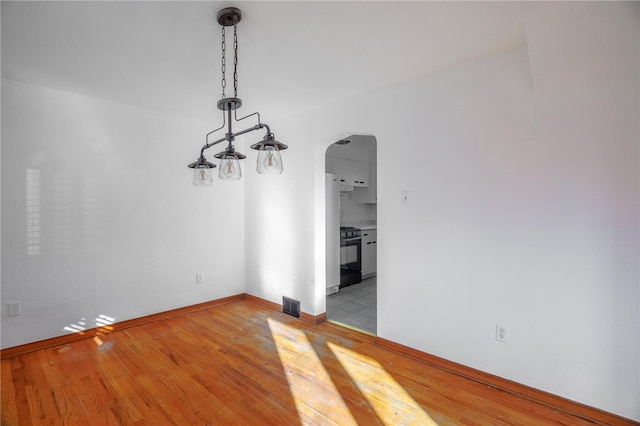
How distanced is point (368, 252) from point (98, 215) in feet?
13.1

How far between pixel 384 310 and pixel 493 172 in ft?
5.17

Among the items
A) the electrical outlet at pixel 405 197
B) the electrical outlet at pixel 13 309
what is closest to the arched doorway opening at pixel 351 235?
the electrical outlet at pixel 405 197

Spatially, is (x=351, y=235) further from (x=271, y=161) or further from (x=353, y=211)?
(x=271, y=161)

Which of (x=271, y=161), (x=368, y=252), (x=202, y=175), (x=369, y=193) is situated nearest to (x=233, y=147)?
(x=271, y=161)

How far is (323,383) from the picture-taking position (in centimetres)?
232

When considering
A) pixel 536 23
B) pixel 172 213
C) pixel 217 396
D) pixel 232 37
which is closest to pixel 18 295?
pixel 172 213

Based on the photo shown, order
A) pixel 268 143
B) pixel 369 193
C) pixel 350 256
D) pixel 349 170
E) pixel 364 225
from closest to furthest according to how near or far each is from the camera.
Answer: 1. pixel 268 143
2. pixel 350 256
3. pixel 349 170
4. pixel 364 225
5. pixel 369 193

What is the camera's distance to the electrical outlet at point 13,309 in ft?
9.05

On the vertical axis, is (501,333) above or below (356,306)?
above

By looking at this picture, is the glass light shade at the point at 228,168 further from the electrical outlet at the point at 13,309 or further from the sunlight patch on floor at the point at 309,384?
the electrical outlet at the point at 13,309

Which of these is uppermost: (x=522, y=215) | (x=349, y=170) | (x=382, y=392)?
(x=349, y=170)

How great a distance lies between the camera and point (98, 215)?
3.26 metres

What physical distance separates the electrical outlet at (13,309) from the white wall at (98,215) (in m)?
0.04

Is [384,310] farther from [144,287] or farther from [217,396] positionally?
[144,287]
